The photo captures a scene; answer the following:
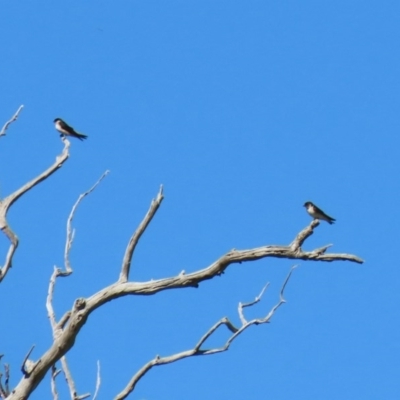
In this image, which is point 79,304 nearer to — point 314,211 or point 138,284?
point 138,284

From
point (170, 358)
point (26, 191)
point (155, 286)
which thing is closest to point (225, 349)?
point (170, 358)

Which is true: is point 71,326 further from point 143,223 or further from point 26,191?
point 26,191

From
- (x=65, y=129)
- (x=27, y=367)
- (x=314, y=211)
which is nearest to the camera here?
(x=27, y=367)

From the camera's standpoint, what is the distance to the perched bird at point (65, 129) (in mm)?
11438

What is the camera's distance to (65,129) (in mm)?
11555

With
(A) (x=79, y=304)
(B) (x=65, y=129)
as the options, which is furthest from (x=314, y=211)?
(A) (x=79, y=304)

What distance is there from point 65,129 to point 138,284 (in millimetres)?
4956

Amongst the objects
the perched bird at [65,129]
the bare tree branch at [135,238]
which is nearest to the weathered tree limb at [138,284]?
the bare tree branch at [135,238]

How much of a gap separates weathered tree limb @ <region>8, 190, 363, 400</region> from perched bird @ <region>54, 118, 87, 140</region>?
4.19 meters

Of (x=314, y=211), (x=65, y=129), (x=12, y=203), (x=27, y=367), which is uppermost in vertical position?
(x=65, y=129)

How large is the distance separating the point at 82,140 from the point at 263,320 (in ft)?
18.9

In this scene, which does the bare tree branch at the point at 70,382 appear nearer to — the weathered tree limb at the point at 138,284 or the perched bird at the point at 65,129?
the weathered tree limb at the point at 138,284

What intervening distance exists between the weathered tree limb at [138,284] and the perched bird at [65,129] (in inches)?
165

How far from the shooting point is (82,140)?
13055mm
